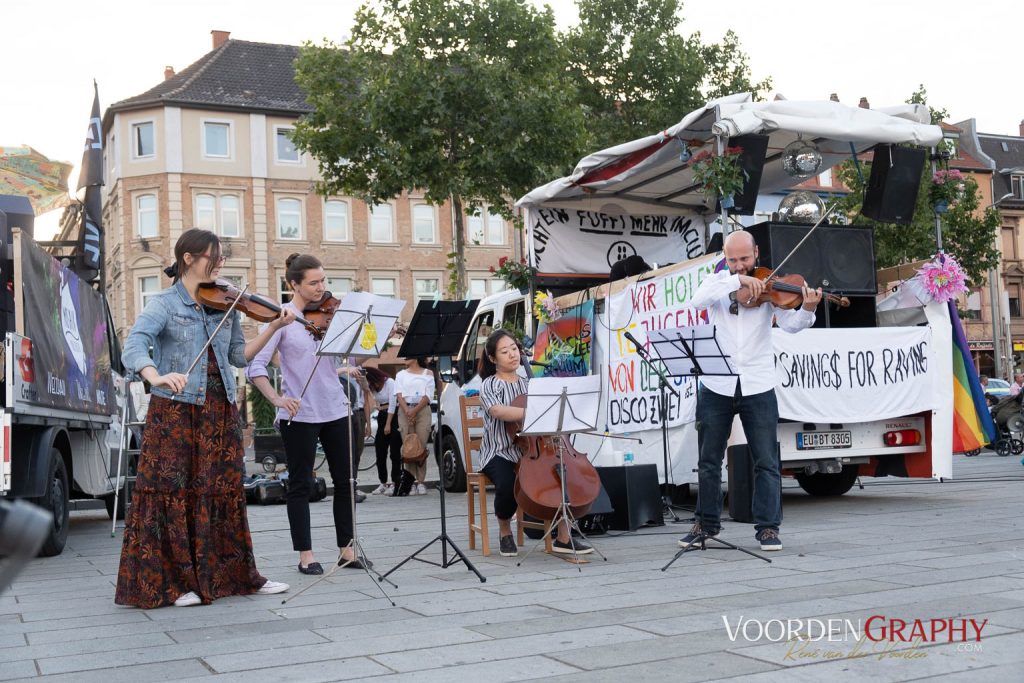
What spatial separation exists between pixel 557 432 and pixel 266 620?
2192 mm

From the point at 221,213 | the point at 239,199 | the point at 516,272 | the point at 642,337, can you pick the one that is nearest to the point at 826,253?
the point at 642,337

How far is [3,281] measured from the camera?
26.9 ft

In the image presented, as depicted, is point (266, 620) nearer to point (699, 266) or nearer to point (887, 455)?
point (699, 266)

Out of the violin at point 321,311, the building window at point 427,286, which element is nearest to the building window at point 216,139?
the building window at point 427,286

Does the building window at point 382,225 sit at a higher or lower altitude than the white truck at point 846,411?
higher

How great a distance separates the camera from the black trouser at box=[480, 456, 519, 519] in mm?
7262

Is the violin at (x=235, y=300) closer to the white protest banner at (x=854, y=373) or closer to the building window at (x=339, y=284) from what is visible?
the white protest banner at (x=854, y=373)

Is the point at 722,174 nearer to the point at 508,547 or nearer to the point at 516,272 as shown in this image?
the point at 516,272

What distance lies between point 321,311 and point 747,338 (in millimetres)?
2669

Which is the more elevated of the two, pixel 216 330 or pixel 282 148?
pixel 282 148

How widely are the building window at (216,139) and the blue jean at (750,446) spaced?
4204 centimetres

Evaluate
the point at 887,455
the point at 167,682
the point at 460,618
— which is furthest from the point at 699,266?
the point at 167,682

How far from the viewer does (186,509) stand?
5.83 metres

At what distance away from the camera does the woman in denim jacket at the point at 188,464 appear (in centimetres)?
576
